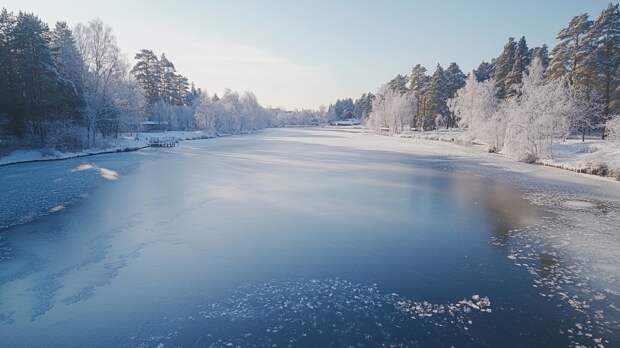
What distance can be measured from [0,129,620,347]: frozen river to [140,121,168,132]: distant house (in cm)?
6799

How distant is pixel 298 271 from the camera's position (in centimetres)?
974

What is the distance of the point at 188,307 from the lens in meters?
7.82

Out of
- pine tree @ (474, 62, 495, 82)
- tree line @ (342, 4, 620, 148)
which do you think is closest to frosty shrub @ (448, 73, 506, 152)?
tree line @ (342, 4, 620, 148)

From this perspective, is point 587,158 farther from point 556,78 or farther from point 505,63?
point 505,63

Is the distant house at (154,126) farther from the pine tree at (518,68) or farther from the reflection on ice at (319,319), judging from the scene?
the reflection on ice at (319,319)

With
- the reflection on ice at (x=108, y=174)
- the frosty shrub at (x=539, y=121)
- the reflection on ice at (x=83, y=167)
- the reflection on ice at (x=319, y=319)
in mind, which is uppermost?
the frosty shrub at (x=539, y=121)

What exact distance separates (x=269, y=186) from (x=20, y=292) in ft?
49.9

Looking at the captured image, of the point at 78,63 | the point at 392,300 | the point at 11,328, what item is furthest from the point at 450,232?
the point at 78,63

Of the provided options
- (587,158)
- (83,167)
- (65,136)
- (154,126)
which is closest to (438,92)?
(587,158)

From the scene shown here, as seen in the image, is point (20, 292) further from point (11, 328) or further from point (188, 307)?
point (188, 307)

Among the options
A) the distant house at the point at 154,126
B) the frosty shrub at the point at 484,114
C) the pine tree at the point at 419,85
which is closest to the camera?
the frosty shrub at the point at 484,114

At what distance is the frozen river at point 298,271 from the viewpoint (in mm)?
6914

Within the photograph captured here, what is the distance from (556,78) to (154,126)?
283 ft

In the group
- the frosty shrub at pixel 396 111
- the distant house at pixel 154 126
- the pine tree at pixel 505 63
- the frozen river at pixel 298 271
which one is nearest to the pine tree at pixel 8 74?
the frozen river at pixel 298 271
